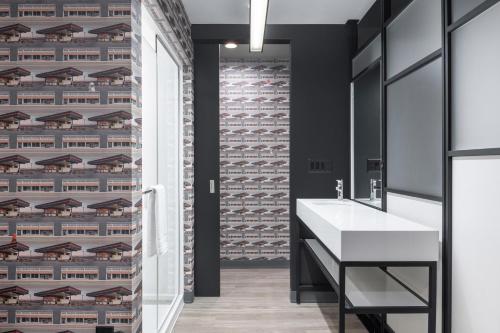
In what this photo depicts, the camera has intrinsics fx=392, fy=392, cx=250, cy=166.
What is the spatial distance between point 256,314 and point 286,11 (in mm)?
2626

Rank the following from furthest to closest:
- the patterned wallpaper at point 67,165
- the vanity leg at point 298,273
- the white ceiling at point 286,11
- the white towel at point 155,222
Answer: the vanity leg at point 298,273, the white ceiling at point 286,11, the white towel at point 155,222, the patterned wallpaper at point 67,165

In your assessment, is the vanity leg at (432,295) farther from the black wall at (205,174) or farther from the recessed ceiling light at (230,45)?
the recessed ceiling light at (230,45)

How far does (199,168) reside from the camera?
12.5 feet

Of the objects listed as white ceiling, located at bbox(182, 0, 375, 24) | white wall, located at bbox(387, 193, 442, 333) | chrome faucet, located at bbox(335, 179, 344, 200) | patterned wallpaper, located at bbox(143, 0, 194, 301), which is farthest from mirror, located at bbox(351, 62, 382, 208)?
patterned wallpaper, located at bbox(143, 0, 194, 301)

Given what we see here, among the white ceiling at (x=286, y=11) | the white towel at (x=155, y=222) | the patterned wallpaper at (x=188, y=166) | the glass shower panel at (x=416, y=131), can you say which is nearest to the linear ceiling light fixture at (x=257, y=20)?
the white ceiling at (x=286, y=11)

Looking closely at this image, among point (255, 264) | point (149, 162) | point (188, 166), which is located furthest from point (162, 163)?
point (255, 264)

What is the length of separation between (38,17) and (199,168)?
2121 millimetres

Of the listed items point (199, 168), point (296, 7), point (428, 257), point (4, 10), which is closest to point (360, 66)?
point (296, 7)

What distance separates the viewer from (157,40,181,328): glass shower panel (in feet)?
9.27

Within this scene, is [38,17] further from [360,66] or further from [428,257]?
[360,66]

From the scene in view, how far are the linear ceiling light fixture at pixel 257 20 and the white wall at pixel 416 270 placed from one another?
4.94 ft

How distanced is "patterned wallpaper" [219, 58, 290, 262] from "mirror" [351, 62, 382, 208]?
56.1 inches

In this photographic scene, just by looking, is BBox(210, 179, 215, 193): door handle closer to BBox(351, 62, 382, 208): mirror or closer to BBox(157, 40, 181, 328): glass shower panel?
BBox(157, 40, 181, 328): glass shower panel

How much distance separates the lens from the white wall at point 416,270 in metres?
2.09
